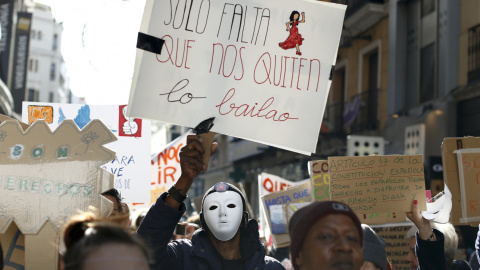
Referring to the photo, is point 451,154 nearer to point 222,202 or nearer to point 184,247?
point 222,202

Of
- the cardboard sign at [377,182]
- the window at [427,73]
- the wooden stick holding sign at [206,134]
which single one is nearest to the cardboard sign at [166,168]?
the cardboard sign at [377,182]

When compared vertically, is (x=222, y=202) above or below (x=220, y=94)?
below

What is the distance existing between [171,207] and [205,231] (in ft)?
2.79

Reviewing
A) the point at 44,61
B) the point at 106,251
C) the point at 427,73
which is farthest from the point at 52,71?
the point at 106,251

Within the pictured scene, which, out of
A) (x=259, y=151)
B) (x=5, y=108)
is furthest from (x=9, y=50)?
(x=259, y=151)

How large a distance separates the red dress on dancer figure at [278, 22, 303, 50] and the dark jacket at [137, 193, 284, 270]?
972mm

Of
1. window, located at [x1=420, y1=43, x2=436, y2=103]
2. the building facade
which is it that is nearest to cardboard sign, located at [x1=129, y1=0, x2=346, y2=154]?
window, located at [x1=420, y1=43, x2=436, y2=103]

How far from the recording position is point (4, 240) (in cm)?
362

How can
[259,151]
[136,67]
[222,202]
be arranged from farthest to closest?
[259,151], [222,202], [136,67]

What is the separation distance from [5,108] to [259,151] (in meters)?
8.28

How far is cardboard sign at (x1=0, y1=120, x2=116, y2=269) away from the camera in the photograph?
356 cm

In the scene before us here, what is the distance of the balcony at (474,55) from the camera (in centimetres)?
1315

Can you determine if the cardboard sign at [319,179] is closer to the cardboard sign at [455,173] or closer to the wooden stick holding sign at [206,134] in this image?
the cardboard sign at [455,173]

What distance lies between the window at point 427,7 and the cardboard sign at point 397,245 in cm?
999
